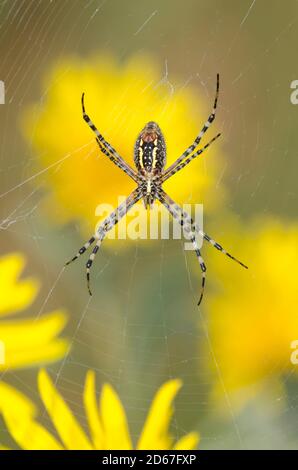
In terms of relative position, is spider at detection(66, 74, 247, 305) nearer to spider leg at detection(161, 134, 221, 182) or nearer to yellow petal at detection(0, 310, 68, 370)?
spider leg at detection(161, 134, 221, 182)

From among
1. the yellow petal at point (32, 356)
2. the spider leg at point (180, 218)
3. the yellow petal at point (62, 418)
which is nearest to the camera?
the yellow petal at point (62, 418)

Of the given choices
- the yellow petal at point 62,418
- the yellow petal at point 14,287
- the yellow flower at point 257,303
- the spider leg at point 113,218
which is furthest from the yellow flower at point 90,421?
the spider leg at point 113,218

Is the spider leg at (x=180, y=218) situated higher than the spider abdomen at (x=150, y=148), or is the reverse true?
the spider abdomen at (x=150, y=148)

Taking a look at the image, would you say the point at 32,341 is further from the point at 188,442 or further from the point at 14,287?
the point at 188,442

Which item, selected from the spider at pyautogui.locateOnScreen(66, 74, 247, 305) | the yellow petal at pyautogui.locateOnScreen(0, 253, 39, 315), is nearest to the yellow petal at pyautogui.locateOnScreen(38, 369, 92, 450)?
the yellow petal at pyautogui.locateOnScreen(0, 253, 39, 315)

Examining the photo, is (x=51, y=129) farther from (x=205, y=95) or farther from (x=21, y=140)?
(x=205, y=95)

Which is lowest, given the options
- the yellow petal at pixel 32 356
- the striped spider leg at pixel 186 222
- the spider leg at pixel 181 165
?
the yellow petal at pixel 32 356

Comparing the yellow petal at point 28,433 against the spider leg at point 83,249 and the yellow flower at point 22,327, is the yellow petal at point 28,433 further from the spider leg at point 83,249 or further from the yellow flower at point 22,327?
the spider leg at point 83,249
